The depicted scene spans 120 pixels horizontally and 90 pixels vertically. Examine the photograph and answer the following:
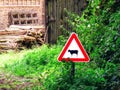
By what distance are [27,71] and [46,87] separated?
276 centimetres

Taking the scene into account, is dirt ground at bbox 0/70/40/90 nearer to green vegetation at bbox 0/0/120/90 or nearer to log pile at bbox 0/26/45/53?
green vegetation at bbox 0/0/120/90

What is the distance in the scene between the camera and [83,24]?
9.80m

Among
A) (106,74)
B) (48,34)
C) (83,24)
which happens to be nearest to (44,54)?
(83,24)

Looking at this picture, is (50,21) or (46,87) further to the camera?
(50,21)

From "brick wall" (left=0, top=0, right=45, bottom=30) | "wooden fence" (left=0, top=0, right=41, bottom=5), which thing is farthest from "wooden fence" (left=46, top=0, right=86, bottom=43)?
"wooden fence" (left=0, top=0, right=41, bottom=5)

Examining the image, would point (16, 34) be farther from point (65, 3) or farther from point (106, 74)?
point (106, 74)

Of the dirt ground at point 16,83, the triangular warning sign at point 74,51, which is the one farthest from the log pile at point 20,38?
the triangular warning sign at point 74,51

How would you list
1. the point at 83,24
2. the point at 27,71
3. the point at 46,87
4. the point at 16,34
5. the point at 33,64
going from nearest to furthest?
1. the point at 46,87
2. the point at 83,24
3. the point at 27,71
4. the point at 33,64
5. the point at 16,34

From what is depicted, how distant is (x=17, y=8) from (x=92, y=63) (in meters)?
16.6

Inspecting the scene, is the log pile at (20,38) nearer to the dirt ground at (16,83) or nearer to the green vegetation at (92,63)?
the green vegetation at (92,63)

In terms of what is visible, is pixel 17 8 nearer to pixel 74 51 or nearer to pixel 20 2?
pixel 20 2

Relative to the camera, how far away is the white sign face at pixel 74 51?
7.14 meters

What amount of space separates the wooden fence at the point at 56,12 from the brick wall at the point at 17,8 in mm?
8878

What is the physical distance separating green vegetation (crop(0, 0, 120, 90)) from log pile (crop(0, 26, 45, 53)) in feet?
17.6
